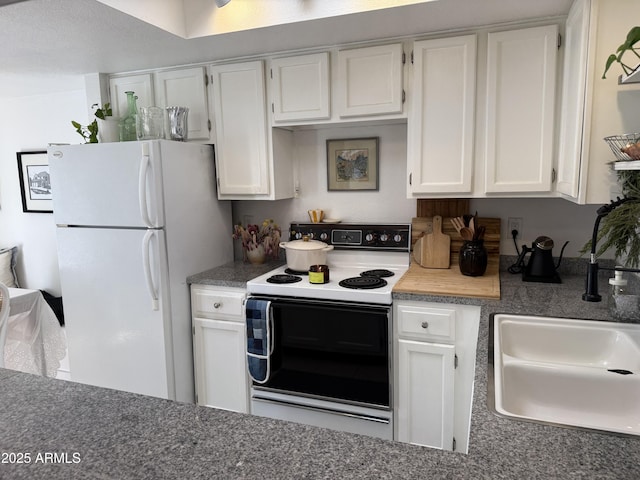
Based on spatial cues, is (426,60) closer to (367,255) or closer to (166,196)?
(367,255)

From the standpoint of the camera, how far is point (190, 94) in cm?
278

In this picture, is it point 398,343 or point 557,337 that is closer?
point 557,337

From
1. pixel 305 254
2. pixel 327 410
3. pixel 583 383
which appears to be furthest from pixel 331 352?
pixel 583 383

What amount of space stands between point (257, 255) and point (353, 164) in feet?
2.76

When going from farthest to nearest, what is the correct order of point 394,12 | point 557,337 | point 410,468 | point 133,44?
point 133,44, point 394,12, point 557,337, point 410,468

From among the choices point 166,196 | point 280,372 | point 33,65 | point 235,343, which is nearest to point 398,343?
point 280,372

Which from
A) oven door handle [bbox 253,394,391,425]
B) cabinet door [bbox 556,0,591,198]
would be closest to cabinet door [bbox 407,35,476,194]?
cabinet door [bbox 556,0,591,198]

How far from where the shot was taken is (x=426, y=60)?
2262 millimetres

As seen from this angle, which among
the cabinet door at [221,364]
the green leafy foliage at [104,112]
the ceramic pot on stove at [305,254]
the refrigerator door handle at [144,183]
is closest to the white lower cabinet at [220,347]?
the cabinet door at [221,364]

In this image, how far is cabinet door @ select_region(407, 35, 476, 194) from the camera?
2.22 m

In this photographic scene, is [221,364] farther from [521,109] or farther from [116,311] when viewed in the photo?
[521,109]

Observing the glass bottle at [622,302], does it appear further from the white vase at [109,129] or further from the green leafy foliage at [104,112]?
the green leafy foliage at [104,112]

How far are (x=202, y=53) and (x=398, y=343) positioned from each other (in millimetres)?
1913

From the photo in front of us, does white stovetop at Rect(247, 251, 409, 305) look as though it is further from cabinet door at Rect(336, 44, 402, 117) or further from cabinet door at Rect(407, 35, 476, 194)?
cabinet door at Rect(336, 44, 402, 117)
